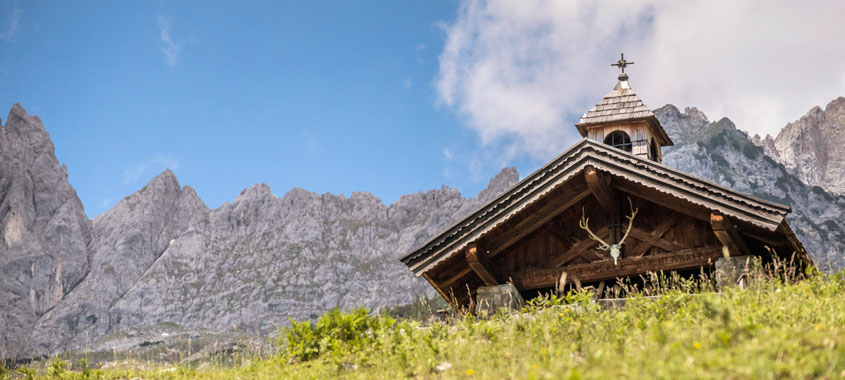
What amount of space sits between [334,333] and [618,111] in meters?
14.4

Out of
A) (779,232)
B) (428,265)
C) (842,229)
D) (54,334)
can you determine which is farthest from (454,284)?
(842,229)

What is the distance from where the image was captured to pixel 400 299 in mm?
196250

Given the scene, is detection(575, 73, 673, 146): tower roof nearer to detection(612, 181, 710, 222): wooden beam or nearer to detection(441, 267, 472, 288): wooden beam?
detection(612, 181, 710, 222): wooden beam

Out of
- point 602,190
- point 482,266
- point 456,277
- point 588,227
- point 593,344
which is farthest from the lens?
point 456,277

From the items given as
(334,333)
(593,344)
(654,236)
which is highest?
(654,236)

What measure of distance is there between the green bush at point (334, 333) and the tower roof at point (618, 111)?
13244 mm

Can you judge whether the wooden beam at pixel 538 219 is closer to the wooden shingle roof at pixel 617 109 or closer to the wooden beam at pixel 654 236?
the wooden beam at pixel 654 236

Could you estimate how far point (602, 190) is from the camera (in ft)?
47.2

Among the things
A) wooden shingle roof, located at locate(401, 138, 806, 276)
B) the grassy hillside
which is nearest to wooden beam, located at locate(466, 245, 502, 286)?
wooden shingle roof, located at locate(401, 138, 806, 276)

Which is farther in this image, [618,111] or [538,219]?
[618,111]

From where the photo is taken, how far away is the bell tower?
21594 millimetres

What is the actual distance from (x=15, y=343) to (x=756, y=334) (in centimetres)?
20343

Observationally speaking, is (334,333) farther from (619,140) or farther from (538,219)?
(619,140)

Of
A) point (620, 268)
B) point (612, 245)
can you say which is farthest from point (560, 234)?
point (620, 268)
